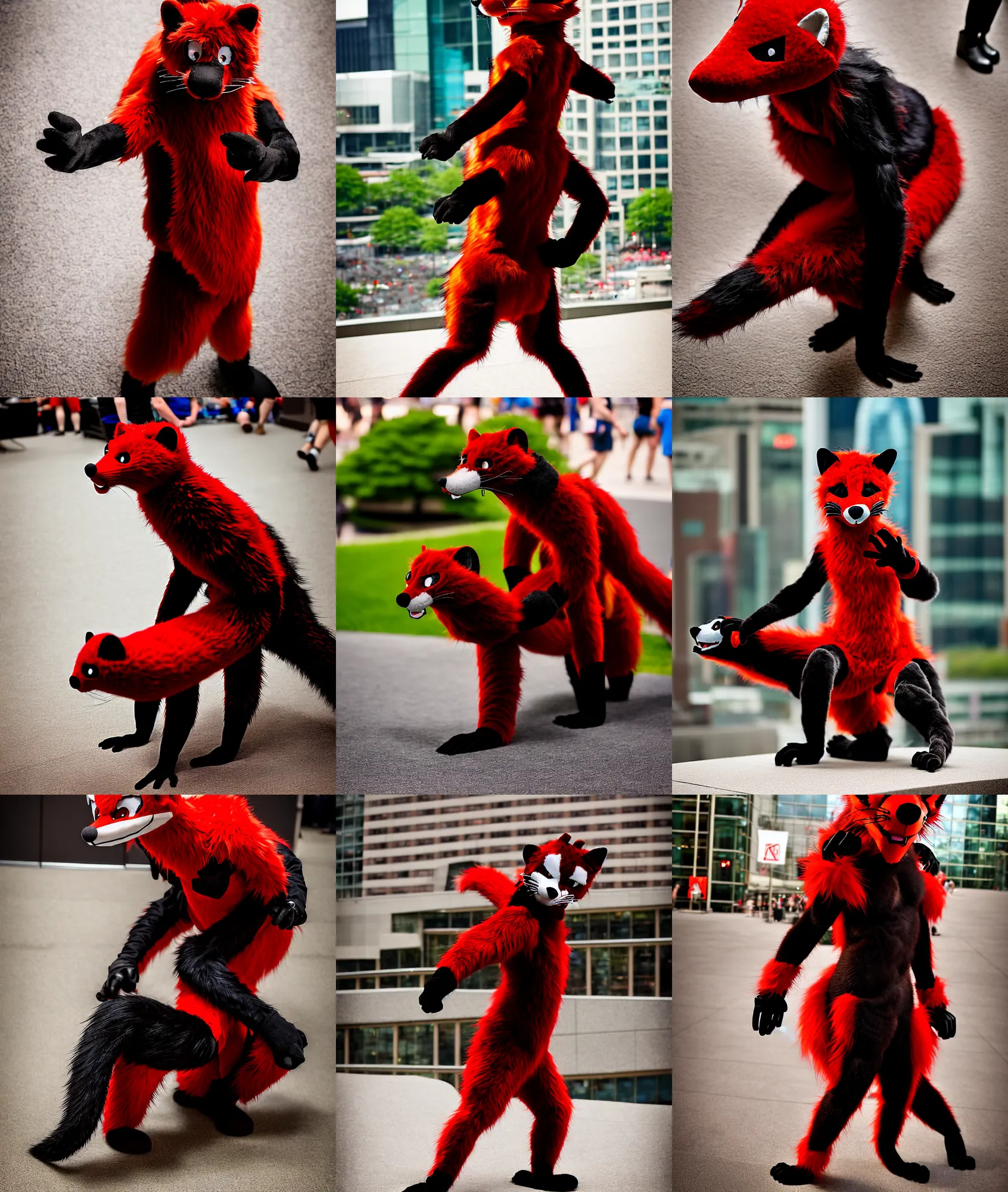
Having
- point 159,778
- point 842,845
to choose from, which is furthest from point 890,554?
point 159,778

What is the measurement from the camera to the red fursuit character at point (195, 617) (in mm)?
2492

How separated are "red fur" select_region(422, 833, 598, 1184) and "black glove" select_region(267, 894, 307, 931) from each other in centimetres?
33

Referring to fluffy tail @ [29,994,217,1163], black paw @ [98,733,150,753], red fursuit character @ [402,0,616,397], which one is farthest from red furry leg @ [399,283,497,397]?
fluffy tail @ [29,994,217,1163]

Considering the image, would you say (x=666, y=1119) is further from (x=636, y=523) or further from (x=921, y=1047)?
(x=636, y=523)

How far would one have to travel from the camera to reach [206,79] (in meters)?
2.40

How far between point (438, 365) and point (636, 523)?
52 centimetres

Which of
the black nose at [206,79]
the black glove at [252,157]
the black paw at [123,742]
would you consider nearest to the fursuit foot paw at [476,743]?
the black paw at [123,742]

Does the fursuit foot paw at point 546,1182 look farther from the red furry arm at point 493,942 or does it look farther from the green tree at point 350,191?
the green tree at point 350,191

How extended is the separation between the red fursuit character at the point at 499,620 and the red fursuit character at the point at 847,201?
0.60 metres

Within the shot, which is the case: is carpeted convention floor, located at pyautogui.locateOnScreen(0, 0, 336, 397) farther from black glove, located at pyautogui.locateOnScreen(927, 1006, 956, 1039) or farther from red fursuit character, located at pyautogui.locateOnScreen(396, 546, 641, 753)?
black glove, located at pyautogui.locateOnScreen(927, 1006, 956, 1039)

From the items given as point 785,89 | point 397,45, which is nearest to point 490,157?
point 397,45

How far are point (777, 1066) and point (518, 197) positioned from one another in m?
1.85

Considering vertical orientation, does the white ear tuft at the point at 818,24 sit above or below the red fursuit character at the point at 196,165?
above

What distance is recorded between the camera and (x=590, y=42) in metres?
2.56
